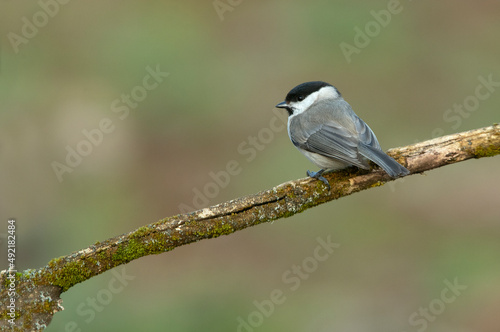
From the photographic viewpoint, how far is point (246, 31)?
38.5 ft

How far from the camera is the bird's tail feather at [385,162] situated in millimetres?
4141

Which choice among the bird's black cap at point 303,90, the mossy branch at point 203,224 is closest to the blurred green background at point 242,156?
the bird's black cap at point 303,90

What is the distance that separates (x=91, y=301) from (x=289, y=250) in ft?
8.69

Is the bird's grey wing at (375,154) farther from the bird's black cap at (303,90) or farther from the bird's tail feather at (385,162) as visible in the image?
the bird's black cap at (303,90)

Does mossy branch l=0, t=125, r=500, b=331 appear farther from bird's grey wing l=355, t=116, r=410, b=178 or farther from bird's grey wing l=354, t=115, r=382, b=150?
bird's grey wing l=354, t=115, r=382, b=150

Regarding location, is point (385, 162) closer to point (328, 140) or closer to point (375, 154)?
point (375, 154)

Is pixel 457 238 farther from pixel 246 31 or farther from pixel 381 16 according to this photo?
pixel 246 31

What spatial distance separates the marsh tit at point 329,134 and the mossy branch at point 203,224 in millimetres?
148

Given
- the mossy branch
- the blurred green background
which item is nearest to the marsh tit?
the mossy branch

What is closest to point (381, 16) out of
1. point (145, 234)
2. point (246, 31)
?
point (246, 31)

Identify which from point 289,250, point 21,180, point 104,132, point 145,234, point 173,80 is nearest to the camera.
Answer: point 145,234

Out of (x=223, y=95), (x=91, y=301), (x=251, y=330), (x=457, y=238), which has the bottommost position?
(x=457, y=238)

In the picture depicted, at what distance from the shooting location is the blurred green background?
23.3ft

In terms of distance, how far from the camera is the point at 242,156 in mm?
9297
